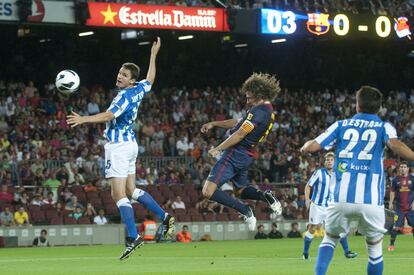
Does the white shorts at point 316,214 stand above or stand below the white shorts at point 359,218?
below

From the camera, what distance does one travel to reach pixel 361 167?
10039 millimetres

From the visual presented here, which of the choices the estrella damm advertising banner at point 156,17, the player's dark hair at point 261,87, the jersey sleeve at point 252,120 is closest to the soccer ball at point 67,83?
the player's dark hair at point 261,87

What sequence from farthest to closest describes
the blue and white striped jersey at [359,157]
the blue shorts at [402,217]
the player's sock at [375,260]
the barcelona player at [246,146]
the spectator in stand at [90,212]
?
the spectator in stand at [90,212] → the blue shorts at [402,217] → the barcelona player at [246,146] → the player's sock at [375,260] → the blue and white striped jersey at [359,157]

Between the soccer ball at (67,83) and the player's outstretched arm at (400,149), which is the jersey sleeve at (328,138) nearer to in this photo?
the player's outstretched arm at (400,149)

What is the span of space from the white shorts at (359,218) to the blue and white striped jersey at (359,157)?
6cm

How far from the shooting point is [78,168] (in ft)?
101

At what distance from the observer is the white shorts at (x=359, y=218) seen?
32.8 ft

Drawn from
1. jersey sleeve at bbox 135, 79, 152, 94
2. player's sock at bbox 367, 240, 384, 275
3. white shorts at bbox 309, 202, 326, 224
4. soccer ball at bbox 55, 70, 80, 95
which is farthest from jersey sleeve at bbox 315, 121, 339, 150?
white shorts at bbox 309, 202, 326, 224

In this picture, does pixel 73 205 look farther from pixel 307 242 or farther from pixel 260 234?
pixel 307 242

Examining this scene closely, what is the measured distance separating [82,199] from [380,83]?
77.2ft

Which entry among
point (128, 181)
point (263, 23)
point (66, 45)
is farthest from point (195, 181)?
point (128, 181)

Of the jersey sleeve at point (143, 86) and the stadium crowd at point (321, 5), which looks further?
the stadium crowd at point (321, 5)

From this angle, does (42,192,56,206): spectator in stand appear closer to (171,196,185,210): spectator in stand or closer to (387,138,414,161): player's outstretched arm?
(171,196,185,210): spectator in stand

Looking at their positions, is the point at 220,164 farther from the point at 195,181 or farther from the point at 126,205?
the point at 195,181
